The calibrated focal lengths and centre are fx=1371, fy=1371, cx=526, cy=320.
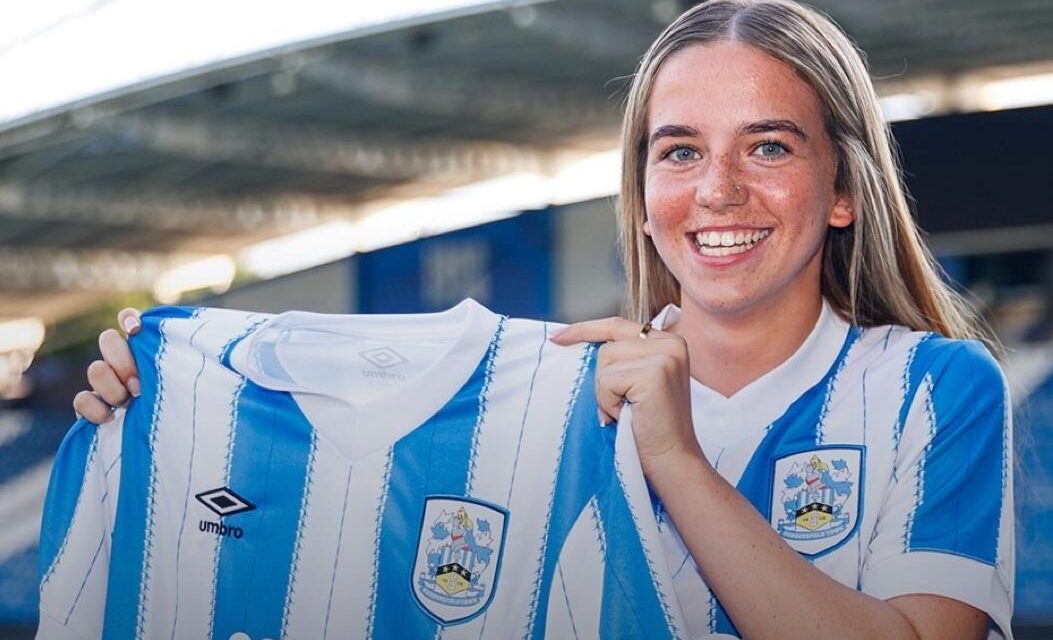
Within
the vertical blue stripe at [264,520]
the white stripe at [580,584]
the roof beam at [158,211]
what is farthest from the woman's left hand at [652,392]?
the roof beam at [158,211]

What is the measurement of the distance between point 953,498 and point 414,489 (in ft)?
2.23

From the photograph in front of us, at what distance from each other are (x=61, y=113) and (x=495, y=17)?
154 inches

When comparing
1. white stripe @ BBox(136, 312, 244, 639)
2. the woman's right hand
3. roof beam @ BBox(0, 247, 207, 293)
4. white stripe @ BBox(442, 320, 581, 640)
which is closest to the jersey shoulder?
white stripe @ BBox(442, 320, 581, 640)

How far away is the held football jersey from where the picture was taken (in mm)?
1739

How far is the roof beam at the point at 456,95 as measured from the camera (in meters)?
11.6

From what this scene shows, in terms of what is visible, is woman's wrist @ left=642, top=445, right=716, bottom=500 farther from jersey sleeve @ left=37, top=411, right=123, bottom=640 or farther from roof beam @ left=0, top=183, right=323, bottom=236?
roof beam @ left=0, top=183, right=323, bottom=236

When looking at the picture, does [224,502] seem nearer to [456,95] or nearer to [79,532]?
[79,532]

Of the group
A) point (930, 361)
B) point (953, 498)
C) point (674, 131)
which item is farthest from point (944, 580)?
point (674, 131)

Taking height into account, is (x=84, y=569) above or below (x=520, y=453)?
below

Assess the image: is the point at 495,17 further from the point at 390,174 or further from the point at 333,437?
the point at 333,437

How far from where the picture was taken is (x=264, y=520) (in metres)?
1.86

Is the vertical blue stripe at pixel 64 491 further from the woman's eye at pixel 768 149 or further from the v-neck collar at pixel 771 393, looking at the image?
the woman's eye at pixel 768 149

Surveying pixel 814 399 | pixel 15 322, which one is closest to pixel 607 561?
pixel 814 399

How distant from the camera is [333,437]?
1853mm
